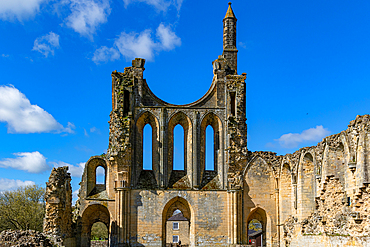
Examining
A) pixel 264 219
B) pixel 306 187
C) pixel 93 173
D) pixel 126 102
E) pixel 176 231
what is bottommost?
pixel 176 231

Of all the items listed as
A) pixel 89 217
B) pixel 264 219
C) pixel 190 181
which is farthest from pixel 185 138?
pixel 89 217

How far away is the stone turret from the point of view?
31109 mm

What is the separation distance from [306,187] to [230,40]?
472 inches

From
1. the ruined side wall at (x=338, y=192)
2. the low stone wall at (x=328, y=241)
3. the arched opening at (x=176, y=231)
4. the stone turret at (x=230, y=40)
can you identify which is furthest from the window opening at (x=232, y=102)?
the arched opening at (x=176, y=231)

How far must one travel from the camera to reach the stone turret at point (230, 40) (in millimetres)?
31109

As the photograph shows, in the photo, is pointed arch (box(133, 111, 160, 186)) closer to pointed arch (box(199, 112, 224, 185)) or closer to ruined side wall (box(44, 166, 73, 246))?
pointed arch (box(199, 112, 224, 185))

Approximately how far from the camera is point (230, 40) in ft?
103

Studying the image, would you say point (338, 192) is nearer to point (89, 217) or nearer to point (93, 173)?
point (93, 173)

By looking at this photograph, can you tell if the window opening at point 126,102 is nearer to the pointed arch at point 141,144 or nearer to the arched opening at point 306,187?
the pointed arch at point 141,144

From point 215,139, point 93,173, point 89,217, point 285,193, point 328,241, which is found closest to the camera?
point 328,241

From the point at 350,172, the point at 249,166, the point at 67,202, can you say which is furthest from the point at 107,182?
the point at 350,172

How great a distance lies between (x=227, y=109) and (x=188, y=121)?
2.67m

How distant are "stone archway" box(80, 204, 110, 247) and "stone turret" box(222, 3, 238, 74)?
41.9ft

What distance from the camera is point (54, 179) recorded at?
24.7m
